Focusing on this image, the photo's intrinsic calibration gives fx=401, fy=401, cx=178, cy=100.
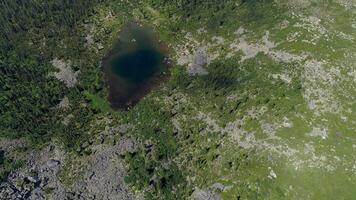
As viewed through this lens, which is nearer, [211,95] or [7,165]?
[7,165]

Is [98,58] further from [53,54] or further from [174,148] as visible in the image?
[174,148]

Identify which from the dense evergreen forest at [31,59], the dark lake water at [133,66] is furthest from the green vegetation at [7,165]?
the dark lake water at [133,66]

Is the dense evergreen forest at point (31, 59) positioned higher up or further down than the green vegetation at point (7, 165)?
higher up

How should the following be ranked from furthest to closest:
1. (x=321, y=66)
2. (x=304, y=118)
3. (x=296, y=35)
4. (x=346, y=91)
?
(x=296, y=35) < (x=321, y=66) < (x=346, y=91) < (x=304, y=118)

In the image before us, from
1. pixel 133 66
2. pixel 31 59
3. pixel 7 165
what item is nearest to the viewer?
pixel 7 165

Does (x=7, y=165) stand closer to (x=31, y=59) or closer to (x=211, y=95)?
(x=31, y=59)

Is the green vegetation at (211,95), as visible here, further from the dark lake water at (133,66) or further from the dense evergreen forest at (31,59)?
the dark lake water at (133,66)

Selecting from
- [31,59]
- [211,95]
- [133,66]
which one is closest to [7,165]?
[31,59]

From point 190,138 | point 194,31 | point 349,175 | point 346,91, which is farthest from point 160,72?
point 349,175

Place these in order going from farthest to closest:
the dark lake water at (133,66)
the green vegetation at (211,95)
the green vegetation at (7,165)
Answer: the dark lake water at (133,66) < the green vegetation at (7,165) < the green vegetation at (211,95)
